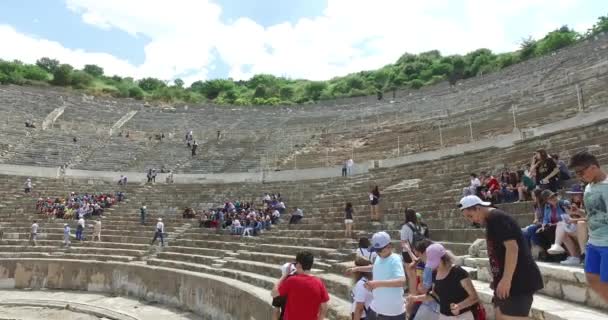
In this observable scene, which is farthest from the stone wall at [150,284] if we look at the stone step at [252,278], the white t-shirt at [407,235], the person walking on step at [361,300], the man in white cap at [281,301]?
the man in white cap at [281,301]

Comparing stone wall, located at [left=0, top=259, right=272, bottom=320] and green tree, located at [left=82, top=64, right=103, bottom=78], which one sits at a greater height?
green tree, located at [left=82, top=64, right=103, bottom=78]

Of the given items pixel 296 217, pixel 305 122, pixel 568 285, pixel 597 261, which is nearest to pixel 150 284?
pixel 296 217

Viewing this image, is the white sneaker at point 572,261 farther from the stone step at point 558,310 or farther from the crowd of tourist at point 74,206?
the crowd of tourist at point 74,206

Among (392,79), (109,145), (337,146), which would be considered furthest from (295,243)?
(392,79)

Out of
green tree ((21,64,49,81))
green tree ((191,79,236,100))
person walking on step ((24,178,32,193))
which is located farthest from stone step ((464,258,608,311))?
green tree ((191,79,236,100))

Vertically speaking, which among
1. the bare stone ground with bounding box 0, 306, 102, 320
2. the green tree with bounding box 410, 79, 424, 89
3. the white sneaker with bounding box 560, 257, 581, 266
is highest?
the green tree with bounding box 410, 79, 424, 89

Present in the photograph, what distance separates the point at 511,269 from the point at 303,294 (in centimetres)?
166

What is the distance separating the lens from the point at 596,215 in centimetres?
302

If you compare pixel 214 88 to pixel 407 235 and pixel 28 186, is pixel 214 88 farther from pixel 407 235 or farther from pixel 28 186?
pixel 407 235

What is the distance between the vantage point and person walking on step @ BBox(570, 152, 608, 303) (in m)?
2.97

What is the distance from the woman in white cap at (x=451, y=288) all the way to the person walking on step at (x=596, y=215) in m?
0.83

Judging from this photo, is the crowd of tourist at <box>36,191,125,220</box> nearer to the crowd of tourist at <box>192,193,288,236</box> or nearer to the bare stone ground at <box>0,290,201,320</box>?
the crowd of tourist at <box>192,193,288,236</box>

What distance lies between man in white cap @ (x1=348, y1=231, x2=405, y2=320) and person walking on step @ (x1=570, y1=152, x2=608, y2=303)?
56.5 inches

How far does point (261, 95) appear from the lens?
6725cm
